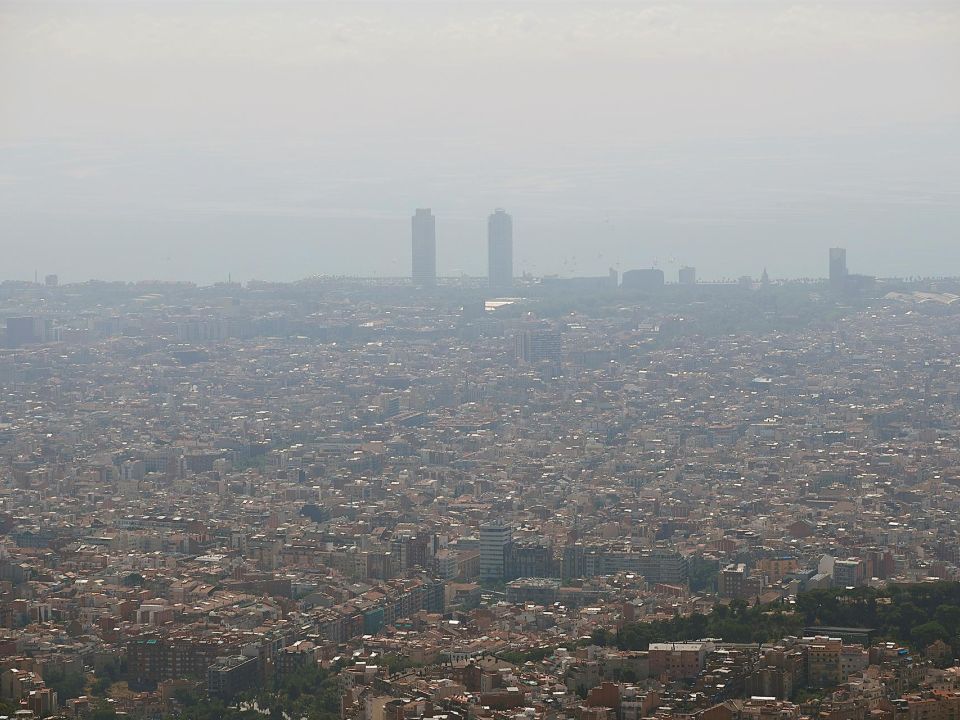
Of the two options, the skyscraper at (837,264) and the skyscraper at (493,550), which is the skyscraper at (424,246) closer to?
the skyscraper at (837,264)

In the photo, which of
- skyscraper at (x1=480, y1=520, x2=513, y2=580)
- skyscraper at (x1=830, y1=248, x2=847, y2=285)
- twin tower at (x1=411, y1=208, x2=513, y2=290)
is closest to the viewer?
skyscraper at (x1=480, y1=520, x2=513, y2=580)

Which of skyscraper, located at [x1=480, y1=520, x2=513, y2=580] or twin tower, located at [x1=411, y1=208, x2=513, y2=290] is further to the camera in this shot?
twin tower, located at [x1=411, y1=208, x2=513, y2=290]

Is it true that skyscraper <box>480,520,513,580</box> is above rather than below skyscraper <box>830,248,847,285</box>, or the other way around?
below

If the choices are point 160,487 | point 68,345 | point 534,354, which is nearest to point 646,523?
point 160,487

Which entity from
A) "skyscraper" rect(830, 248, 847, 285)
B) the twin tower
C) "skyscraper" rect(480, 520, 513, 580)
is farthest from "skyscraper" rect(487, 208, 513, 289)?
"skyscraper" rect(480, 520, 513, 580)

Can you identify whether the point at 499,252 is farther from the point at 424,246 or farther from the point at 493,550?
the point at 493,550

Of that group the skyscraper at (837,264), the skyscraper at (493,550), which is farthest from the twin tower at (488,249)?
the skyscraper at (493,550)

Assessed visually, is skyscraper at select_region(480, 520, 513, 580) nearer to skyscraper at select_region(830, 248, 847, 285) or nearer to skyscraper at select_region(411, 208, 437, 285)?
skyscraper at select_region(830, 248, 847, 285)
